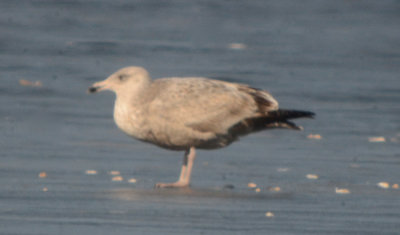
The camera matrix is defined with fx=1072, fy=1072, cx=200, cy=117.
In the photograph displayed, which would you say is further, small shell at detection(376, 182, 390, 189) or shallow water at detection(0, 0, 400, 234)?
small shell at detection(376, 182, 390, 189)

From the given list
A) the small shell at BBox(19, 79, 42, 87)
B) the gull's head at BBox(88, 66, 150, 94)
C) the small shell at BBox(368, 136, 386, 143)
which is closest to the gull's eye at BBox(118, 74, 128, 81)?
the gull's head at BBox(88, 66, 150, 94)

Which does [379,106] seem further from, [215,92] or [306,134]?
[215,92]

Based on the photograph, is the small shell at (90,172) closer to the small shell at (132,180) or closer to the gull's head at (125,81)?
the small shell at (132,180)

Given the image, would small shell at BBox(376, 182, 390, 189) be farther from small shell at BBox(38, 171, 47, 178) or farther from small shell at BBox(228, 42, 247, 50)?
small shell at BBox(228, 42, 247, 50)

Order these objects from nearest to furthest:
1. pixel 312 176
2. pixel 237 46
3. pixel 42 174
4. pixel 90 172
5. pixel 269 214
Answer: pixel 269 214, pixel 42 174, pixel 90 172, pixel 312 176, pixel 237 46

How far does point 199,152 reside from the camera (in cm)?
1025

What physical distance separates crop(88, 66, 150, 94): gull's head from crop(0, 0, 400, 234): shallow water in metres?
0.64

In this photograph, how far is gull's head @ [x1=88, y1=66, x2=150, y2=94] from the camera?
9.22 metres

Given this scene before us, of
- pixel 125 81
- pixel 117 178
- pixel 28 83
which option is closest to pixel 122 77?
pixel 125 81

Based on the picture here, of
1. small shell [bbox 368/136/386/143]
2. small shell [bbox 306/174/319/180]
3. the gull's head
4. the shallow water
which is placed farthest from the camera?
small shell [bbox 368/136/386/143]

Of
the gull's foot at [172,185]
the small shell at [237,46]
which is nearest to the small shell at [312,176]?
the gull's foot at [172,185]

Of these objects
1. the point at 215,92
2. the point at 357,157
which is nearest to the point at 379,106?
the point at 357,157

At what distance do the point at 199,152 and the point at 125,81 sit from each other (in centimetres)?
134

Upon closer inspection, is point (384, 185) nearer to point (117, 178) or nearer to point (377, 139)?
point (117, 178)
